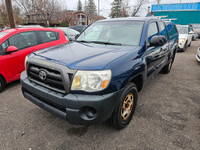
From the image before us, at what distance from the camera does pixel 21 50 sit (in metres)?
3.88

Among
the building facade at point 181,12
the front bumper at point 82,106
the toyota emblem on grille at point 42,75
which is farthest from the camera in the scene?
the building facade at point 181,12

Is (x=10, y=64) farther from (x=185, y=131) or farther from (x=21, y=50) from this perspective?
(x=185, y=131)

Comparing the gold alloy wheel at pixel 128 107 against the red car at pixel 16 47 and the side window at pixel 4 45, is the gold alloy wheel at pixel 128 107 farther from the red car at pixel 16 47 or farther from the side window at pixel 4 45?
the side window at pixel 4 45

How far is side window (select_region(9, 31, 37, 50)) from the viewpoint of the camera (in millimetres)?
3827

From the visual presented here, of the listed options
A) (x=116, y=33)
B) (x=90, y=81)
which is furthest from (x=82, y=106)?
(x=116, y=33)

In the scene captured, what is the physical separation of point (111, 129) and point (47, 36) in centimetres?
378

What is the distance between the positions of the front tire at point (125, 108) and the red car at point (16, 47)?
309 centimetres

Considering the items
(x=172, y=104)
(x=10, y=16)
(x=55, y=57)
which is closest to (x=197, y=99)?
(x=172, y=104)

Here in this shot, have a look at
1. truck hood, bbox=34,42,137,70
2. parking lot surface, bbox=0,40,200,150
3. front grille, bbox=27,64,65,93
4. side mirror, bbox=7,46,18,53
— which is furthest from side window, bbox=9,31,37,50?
truck hood, bbox=34,42,137,70

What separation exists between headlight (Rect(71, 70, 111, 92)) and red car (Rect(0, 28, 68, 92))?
2760mm

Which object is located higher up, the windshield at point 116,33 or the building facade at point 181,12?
the building facade at point 181,12

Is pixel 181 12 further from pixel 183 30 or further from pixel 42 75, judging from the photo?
pixel 42 75

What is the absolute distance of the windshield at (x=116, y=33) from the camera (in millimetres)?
2648

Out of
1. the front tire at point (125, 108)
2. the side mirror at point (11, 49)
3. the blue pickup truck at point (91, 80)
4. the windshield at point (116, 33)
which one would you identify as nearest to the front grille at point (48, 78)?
the blue pickup truck at point (91, 80)
